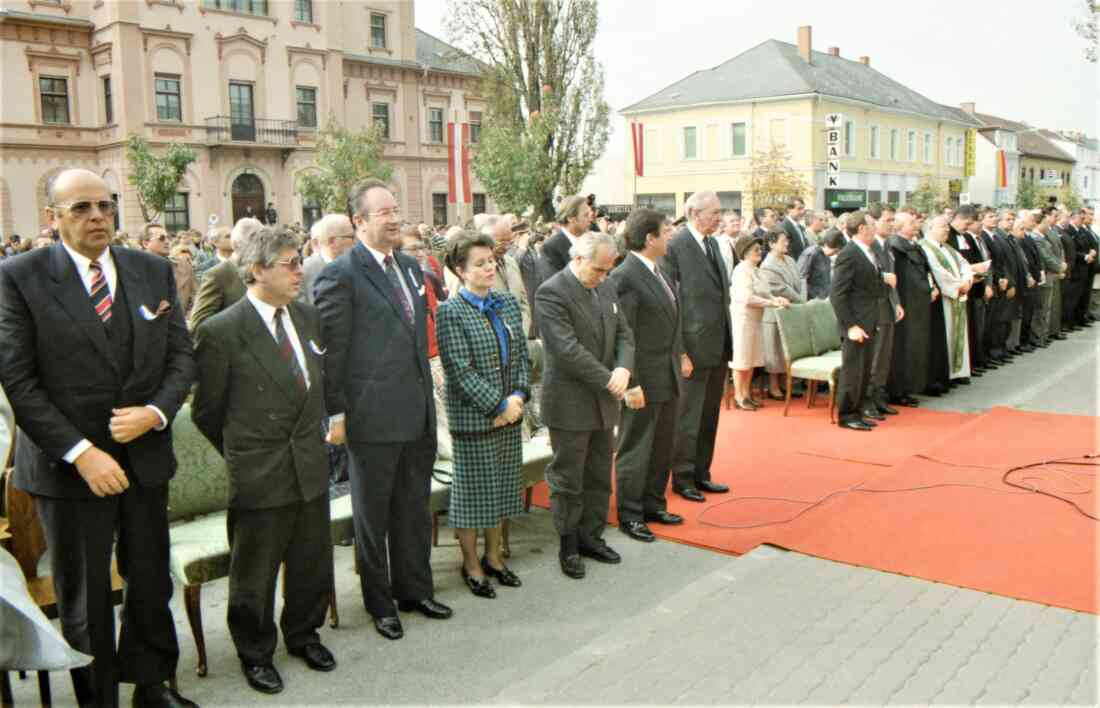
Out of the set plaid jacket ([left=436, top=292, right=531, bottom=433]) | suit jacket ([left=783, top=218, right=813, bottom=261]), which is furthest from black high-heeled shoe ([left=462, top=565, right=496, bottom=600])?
suit jacket ([left=783, top=218, right=813, bottom=261])

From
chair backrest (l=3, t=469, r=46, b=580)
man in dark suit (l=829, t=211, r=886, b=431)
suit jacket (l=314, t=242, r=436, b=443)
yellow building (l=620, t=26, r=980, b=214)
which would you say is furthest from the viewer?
yellow building (l=620, t=26, r=980, b=214)

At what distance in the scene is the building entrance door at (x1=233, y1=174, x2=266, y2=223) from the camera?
34.0 meters

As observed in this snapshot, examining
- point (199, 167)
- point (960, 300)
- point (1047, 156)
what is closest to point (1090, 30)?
point (960, 300)

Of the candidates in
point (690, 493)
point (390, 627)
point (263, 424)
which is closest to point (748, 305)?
point (690, 493)

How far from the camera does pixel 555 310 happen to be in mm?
4938

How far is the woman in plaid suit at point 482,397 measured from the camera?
467 cm

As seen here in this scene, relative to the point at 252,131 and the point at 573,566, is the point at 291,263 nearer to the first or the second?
the point at 573,566

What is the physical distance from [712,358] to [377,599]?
2923mm

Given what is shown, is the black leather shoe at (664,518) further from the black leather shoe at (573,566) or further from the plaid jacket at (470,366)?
the plaid jacket at (470,366)

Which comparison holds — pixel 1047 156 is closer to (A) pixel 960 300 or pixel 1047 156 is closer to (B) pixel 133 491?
(A) pixel 960 300

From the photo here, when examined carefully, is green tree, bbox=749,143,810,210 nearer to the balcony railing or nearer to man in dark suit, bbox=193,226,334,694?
the balcony railing

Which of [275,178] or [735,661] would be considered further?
[275,178]

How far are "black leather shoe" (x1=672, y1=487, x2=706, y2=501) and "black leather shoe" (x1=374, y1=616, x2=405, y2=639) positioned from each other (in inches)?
102

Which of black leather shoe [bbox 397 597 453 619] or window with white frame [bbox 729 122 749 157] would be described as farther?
window with white frame [bbox 729 122 749 157]
